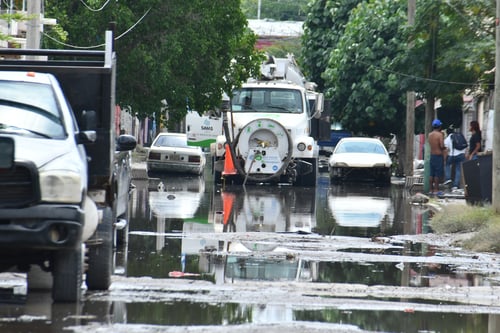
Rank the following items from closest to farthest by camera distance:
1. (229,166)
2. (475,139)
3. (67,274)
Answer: (67,274) → (475,139) → (229,166)

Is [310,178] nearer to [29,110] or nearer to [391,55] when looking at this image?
[391,55]

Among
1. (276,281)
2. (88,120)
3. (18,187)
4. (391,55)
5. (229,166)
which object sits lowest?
(276,281)

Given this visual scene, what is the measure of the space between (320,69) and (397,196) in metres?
26.1

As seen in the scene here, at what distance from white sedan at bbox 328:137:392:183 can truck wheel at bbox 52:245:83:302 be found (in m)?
27.7

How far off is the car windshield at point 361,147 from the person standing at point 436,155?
6.74 metres

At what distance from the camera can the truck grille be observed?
938 centimetres

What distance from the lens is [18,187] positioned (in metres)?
9.42

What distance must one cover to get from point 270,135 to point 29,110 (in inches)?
804

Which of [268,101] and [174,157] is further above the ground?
[268,101]

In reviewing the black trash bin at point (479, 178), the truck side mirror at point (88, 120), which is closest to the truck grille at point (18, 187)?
the truck side mirror at point (88, 120)

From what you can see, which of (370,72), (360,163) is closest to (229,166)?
(360,163)

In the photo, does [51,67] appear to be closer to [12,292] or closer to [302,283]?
[12,292]

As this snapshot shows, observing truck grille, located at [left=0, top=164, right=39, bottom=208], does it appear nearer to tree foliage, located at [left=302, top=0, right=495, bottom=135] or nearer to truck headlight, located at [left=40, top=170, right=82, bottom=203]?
truck headlight, located at [left=40, top=170, right=82, bottom=203]

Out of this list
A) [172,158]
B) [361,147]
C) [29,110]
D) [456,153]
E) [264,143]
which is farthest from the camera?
[172,158]
